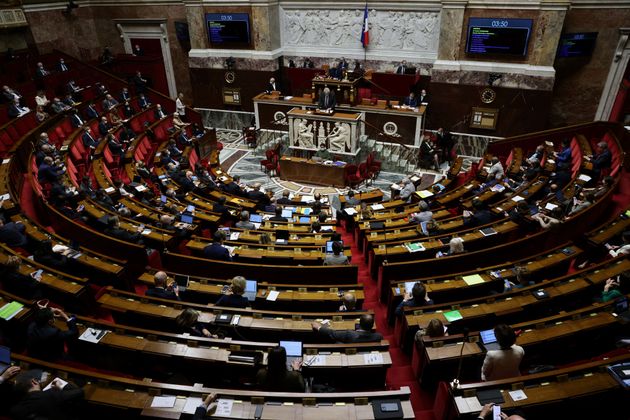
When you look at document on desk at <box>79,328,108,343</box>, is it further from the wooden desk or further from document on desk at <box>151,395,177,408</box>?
the wooden desk

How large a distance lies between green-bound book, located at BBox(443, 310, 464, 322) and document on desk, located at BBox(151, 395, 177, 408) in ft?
10.9

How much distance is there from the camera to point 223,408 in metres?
3.81

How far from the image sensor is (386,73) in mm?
15648

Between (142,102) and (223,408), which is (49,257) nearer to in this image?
(223,408)

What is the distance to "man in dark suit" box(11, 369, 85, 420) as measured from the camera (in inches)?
135

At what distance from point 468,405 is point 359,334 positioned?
140cm

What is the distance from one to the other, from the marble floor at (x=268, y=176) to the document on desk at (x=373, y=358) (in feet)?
27.1

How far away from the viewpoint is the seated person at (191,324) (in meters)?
4.62

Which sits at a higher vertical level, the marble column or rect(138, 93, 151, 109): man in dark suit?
the marble column

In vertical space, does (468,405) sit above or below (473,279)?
above

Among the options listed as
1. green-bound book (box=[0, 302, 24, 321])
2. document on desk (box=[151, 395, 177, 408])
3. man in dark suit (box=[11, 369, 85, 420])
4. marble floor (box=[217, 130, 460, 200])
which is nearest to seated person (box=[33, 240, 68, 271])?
green-bound book (box=[0, 302, 24, 321])

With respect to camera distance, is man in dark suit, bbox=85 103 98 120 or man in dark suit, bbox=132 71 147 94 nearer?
man in dark suit, bbox=85 103 98 120

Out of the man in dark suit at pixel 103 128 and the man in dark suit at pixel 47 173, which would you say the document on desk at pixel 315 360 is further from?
the man in dark suit at pixel 103 128

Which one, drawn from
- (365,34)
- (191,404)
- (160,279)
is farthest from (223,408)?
(365,34)
